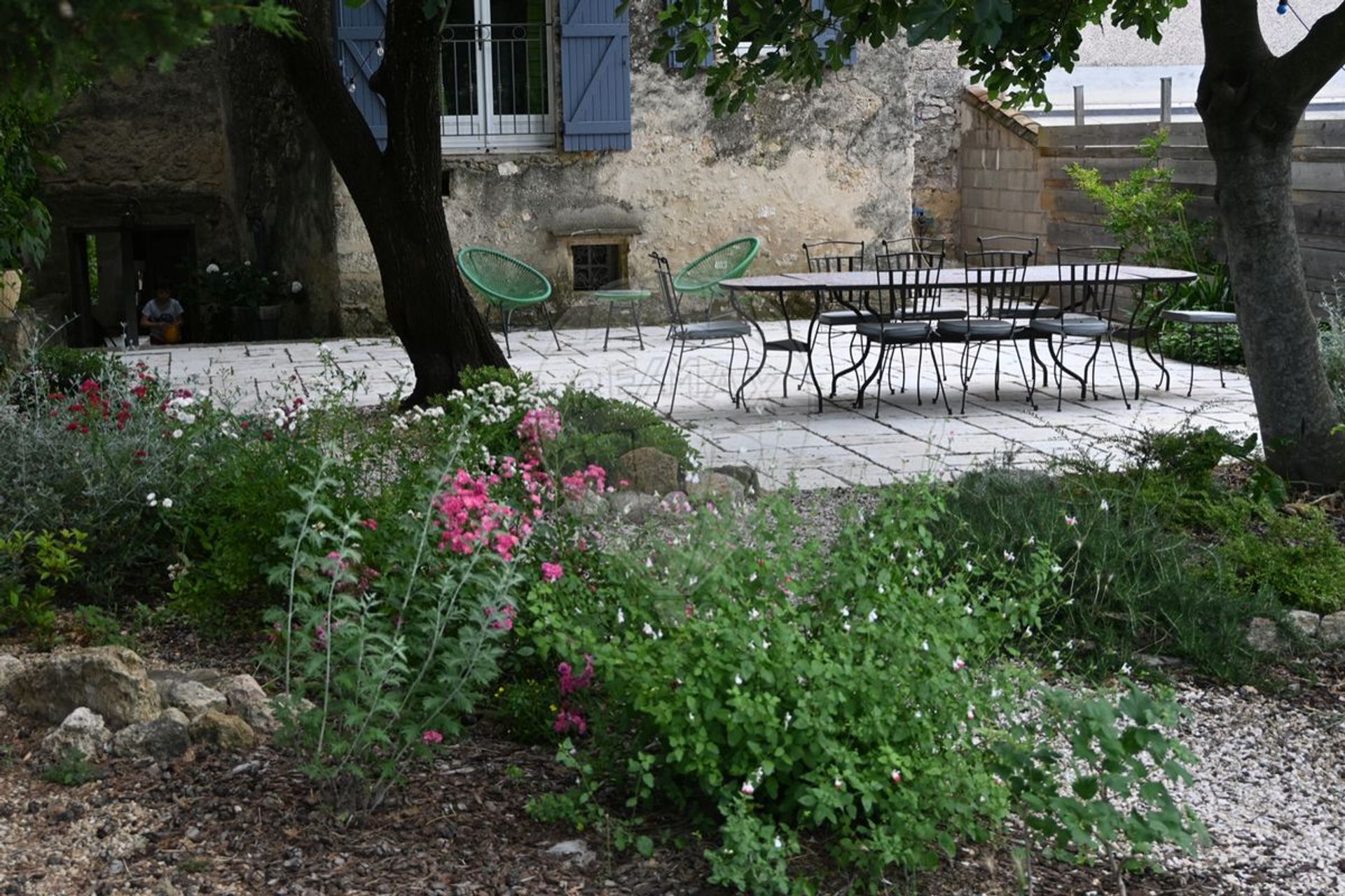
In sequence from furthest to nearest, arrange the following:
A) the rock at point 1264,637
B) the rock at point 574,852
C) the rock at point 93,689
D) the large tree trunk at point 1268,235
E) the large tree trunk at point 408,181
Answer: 1. the large tree trunk at point 408,181
2. the large tree trunk at point 1268,235
3. the rock at point 1264,637
4. the rock at point 93,689
5. the rock at point 574,852

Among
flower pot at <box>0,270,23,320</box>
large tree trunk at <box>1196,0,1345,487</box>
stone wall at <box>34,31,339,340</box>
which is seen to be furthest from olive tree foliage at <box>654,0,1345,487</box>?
stone wall at <box>34,31,339,340</box>

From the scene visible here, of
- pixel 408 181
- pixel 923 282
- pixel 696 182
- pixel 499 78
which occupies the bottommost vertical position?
pixel 923 282

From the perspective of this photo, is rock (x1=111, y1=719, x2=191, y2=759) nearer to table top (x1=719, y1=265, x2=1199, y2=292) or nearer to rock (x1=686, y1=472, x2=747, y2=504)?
rock (x1=686, y1=472, x2=747, y2=504)

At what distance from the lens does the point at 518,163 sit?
11.7m

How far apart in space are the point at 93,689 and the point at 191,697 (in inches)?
7.9

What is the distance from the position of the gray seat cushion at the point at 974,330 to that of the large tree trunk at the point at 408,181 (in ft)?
7.87

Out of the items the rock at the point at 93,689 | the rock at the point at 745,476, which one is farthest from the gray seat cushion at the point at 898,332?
the rock at the point at 93,689

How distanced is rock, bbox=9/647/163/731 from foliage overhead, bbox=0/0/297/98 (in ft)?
5.31

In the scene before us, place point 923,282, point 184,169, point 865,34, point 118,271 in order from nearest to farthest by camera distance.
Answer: point 865,34, point 923,282, point 184,169, point 118,271

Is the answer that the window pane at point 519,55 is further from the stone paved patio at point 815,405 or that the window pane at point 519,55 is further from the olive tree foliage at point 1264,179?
the olive tree foliage at point 1264,179

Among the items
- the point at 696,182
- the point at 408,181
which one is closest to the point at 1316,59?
the point at 408,181

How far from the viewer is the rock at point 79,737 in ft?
9.96

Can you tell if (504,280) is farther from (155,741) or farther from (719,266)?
(155,741)

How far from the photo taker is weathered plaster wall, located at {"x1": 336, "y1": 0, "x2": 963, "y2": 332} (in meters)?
11.7
